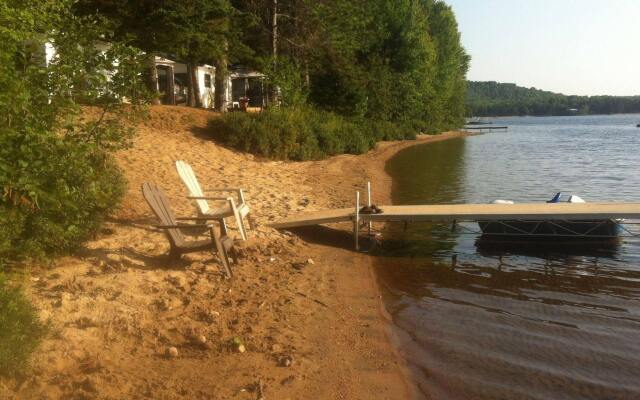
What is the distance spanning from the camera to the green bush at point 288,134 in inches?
761

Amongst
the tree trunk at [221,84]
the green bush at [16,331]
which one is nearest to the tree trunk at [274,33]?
the tree trunk at [221,84]

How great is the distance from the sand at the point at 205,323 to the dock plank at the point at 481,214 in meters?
0.56

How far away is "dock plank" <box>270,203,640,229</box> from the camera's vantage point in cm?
1040

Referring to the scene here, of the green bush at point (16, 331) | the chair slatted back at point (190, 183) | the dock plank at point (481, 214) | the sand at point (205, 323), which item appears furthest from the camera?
the dock plank at point (481, 214)

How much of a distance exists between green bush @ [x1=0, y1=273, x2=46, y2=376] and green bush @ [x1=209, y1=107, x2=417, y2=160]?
571 inches

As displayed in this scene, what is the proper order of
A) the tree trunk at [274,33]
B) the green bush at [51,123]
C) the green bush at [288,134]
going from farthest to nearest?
the tree trunk at [274,33] < the green bush at [288,134] < the green bush at [51,123]

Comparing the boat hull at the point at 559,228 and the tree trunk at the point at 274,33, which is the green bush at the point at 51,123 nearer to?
the boat hull at the point at 559,228

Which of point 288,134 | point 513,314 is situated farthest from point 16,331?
point 288,134

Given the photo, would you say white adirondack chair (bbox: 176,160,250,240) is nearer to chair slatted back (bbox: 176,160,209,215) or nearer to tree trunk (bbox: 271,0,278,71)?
chair slatted back (bbox: 176,160,209,215)

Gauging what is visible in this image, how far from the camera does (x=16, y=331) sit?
4461mm

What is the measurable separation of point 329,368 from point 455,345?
5.19 ft

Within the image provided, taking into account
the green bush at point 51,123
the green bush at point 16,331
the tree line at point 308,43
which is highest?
the tree line at point 308,43

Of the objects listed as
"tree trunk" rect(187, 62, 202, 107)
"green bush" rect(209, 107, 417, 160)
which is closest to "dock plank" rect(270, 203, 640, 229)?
"green bush" rect(209, 107, 417, 160)

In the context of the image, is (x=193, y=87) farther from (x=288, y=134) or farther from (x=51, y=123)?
(x=51, y=123)
